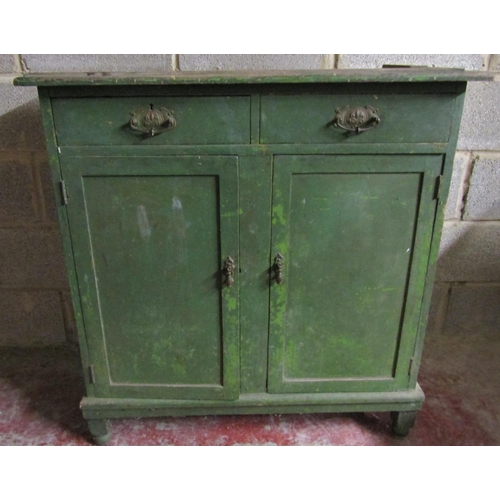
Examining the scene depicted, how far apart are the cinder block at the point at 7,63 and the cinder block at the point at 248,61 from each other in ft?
2.29

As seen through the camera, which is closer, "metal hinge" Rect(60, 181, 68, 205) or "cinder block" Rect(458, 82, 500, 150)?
"metal hinge" Rect(60, 181, 68, 205)

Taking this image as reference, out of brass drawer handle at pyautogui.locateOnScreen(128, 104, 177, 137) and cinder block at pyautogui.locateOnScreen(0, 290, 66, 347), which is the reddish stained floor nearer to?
cinder block at pyautogui.locateOnScreen(0, 290, 66, 347)

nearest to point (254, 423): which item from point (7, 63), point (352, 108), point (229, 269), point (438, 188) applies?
point (229, 269)

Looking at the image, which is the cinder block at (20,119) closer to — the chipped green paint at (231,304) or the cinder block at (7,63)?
the cinder block at (7,63)

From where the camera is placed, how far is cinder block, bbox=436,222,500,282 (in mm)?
2004

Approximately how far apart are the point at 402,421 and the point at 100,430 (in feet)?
3.73

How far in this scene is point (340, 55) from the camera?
1736 mm

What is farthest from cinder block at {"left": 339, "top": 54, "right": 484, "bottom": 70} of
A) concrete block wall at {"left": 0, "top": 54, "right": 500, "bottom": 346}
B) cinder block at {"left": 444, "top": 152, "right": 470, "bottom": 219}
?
cinder block at {"left": 444, "top": 152, "right": 470, "bottom": 219}

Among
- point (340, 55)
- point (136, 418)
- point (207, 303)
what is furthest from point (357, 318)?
point (340, 55)

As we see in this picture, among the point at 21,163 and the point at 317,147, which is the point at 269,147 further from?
the point at 21,163

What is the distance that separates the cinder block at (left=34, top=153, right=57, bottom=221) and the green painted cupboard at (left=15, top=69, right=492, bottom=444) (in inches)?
27.1

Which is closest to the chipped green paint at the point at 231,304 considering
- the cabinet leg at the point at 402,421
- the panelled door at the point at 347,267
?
the panelled door at the point at 347,267

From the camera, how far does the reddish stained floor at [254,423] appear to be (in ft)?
5.23

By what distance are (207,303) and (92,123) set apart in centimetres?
66
